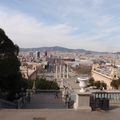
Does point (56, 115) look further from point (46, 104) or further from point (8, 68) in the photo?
point (46, 104)

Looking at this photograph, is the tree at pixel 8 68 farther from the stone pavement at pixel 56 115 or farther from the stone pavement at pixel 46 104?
the stone pavement at pixel 56 115

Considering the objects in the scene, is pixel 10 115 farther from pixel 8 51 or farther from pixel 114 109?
pixel 8 51

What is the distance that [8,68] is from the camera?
21.5m

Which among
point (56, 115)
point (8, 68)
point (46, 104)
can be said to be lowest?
point (46, 104)

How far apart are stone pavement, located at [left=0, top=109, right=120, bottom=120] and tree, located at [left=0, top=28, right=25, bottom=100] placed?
30.8 feet

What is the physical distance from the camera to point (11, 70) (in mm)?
21875

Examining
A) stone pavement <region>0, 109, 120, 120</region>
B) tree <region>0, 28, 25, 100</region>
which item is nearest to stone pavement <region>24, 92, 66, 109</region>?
tree <region>0, 28, 25, 100</region>

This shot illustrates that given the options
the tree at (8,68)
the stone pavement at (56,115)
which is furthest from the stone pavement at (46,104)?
the stone pavement at (56,115)

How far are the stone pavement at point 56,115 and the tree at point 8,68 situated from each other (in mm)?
9375

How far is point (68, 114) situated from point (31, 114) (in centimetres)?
108

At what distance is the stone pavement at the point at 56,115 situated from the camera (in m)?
10.8

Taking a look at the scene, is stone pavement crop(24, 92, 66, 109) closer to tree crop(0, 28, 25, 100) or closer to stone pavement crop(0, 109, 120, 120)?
tree crop(0, 28, 25, 100)

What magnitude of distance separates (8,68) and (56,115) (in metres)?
10.7

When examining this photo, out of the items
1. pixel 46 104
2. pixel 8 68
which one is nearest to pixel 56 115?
pixel 8 68
